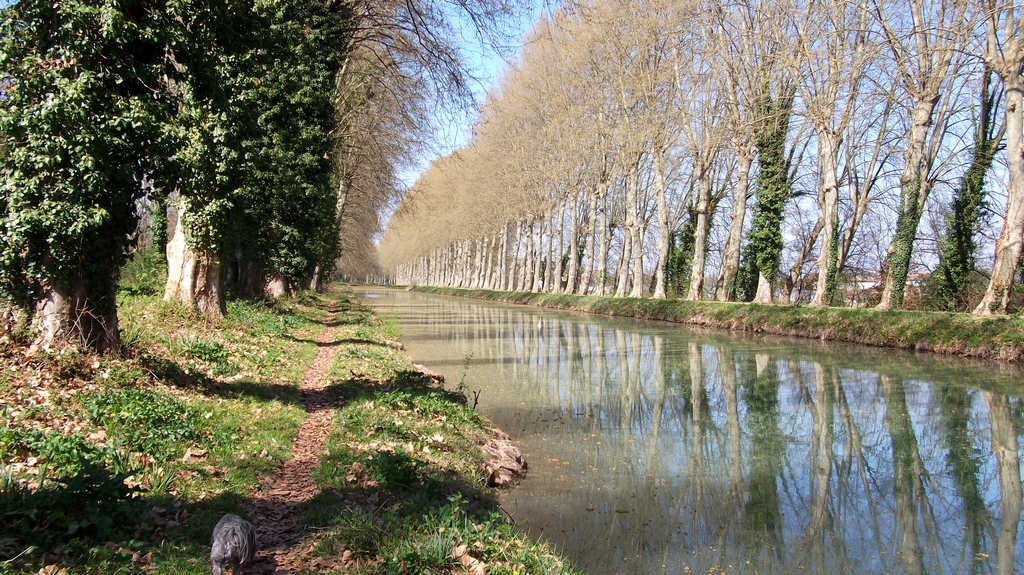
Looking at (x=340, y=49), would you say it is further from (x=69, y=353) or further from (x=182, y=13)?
(x=69, y=353)

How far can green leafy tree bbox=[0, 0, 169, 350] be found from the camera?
6109mm

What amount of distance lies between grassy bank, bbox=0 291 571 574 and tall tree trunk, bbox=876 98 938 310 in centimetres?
1709

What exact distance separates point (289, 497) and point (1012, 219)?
18303 mm

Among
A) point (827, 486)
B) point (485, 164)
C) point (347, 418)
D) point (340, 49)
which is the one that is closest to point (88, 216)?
point (347, 418)

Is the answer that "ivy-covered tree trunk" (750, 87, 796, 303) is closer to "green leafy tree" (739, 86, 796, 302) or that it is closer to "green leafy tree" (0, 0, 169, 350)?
"green leafy tree" (739, 86, 796, 302)

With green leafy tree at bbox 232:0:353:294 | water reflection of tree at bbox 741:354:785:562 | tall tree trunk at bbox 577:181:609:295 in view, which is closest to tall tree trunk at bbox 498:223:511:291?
tall tree trunk at bbox 577:181:609:295

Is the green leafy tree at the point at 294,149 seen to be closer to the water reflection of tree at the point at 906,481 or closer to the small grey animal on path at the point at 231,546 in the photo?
the small grey animal on path at the point at 231,546

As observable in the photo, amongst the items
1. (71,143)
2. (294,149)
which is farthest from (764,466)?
(294,149)

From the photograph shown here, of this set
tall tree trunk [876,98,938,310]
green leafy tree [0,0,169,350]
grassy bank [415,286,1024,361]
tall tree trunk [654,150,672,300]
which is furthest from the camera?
tall tree trunk [654,150,672,300]

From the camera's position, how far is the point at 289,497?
5371mm

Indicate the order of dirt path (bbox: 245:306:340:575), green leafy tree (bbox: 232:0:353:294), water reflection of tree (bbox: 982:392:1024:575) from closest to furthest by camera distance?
dirt path (bbox: 245:306:340:575), water reflection of tree (bbox: 982:392:1024:575), green leafy tree (bbox: 232:0:353:294)

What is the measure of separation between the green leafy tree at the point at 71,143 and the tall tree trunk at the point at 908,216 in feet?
67.5

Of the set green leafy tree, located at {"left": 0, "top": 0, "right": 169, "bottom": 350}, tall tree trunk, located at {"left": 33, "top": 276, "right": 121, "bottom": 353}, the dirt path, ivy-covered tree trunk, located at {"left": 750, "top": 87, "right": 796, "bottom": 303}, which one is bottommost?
the dirt path

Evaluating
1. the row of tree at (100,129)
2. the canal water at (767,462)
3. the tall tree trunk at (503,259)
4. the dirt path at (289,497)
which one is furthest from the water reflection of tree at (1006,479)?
the tall tree trunk at (503,259)
